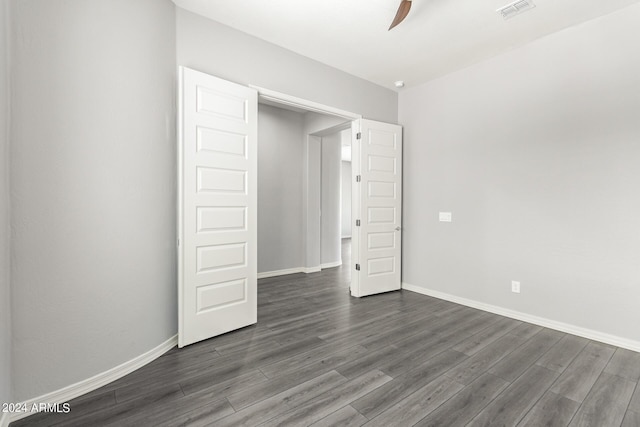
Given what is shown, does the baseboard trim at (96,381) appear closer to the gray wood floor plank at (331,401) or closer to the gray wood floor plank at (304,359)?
the gray wood floor plank at (304,359)

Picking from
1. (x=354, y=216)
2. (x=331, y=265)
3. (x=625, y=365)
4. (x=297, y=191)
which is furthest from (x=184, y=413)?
(x=331, y=265)

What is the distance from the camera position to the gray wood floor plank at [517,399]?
5.48 feet

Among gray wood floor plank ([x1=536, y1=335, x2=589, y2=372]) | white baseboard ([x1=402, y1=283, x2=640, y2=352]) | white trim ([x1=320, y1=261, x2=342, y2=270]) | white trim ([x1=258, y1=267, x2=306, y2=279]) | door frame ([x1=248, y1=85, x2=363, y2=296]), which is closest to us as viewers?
gray wood floor plank ([x1=536, y1=335, x2=589, y2=372])

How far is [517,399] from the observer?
1859 mm

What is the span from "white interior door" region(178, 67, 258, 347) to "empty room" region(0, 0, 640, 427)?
21mm

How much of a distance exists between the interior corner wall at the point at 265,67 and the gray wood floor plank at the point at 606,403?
11.7ft

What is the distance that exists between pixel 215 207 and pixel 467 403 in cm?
243

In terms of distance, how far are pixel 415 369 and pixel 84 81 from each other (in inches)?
122

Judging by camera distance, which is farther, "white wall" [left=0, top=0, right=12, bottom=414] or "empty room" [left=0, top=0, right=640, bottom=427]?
"empty room" [left=0, top=0, right=640, bottom=427]

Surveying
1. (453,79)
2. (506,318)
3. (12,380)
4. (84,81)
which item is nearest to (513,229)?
(506,318)

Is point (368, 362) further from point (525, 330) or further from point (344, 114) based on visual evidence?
point (344, 114)

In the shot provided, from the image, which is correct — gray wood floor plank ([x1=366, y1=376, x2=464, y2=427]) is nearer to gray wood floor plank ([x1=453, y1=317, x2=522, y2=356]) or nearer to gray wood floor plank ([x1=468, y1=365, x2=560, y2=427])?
gray wood floor plank ([x1=468, y1=365, x2=560, y2=427])

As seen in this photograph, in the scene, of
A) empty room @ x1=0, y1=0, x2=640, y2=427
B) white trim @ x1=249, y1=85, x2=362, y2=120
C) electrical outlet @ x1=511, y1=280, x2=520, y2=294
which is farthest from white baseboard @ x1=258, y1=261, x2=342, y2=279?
electrical outlet @ x1=511, y1=280, x2=520, y2=294

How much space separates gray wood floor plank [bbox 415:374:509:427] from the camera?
1659 millimetres
